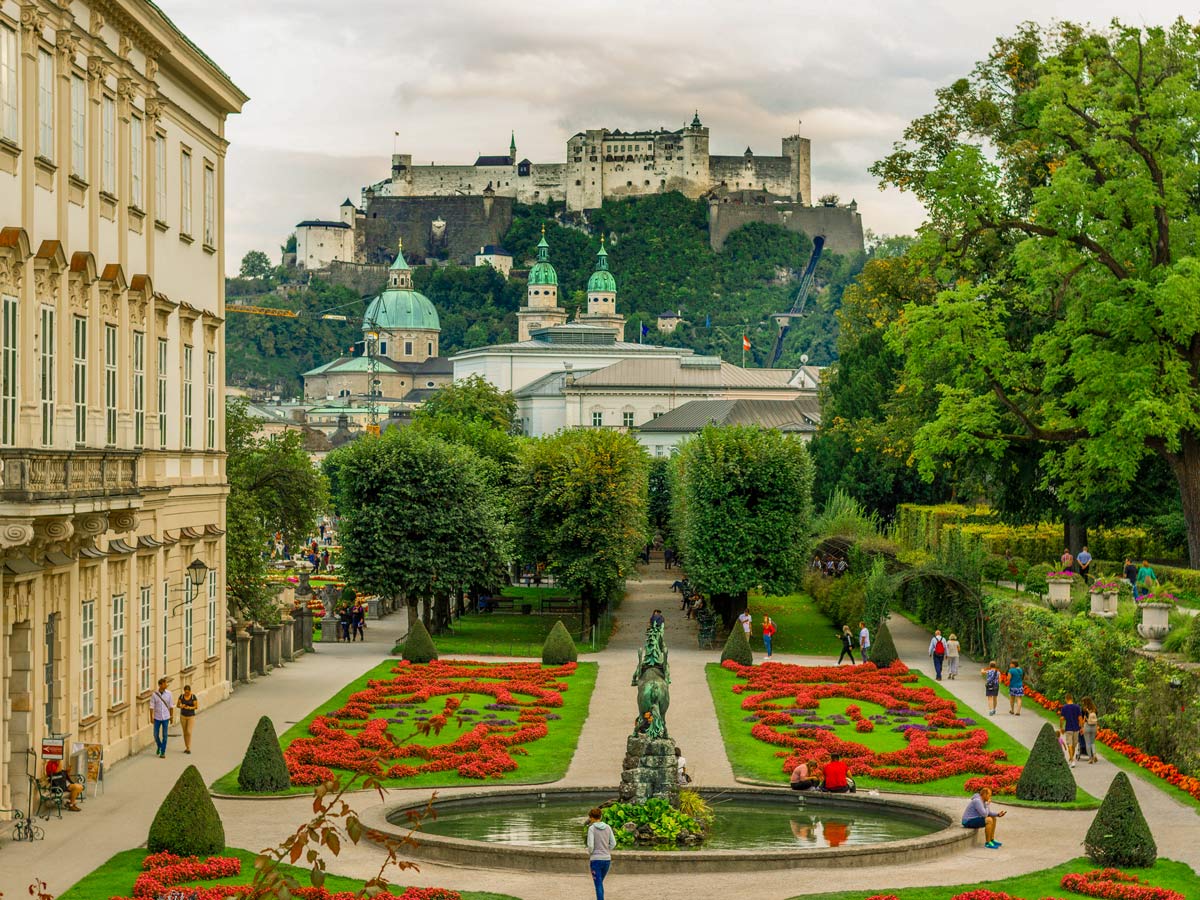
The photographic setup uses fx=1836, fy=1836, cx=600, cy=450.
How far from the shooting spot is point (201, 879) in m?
24.1

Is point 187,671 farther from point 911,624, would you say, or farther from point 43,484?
point 911,624

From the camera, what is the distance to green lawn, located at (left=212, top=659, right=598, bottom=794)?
3319 centimetres

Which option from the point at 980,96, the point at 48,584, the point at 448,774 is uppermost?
the point at 980,96

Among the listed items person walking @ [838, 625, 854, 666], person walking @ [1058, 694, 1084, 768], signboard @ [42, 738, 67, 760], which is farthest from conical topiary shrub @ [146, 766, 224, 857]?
person walking @ [838, 625, 854, 666]

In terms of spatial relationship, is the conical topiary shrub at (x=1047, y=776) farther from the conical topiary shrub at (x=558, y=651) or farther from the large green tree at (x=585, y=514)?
the large green tree at (x=585, y=514)

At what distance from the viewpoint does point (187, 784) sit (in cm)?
2519

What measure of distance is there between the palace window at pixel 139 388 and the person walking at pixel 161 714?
4791 mm

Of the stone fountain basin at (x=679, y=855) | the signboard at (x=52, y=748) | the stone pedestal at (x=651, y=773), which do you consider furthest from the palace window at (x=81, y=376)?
the stone pedestal at (x=651, y=773)

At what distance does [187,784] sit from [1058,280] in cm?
3336

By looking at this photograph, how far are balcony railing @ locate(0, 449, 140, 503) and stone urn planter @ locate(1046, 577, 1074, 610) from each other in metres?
25.8

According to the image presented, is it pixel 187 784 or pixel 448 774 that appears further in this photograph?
pixel 448 774

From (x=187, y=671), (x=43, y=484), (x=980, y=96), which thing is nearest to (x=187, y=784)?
(x=43, y=484)

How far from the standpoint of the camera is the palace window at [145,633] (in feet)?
119

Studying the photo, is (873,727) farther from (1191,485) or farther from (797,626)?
(797,626)
